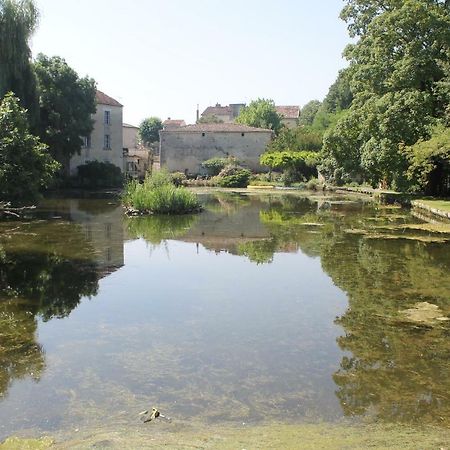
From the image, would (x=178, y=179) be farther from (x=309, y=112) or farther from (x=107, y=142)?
(x=309, y=112)

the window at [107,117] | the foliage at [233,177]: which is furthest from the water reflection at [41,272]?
the foliage at [233,177]

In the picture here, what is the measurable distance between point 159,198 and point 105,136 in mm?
26192

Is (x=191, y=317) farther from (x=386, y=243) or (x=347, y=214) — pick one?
(x=347, y=214)

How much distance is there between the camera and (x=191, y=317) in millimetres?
8914

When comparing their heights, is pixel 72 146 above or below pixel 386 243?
above

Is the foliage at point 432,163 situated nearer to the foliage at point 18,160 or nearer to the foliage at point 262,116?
the foliage at point 18,160

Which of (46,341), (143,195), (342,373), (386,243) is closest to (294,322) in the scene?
(342,373)

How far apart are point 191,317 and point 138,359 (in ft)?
6.72

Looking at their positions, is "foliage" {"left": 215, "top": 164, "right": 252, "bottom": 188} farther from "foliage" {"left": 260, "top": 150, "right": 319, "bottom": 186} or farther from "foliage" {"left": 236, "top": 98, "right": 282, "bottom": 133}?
"foliage" {"left": 236, "top": 98, "right": 282, "bottom": 133}

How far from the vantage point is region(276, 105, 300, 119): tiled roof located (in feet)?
325

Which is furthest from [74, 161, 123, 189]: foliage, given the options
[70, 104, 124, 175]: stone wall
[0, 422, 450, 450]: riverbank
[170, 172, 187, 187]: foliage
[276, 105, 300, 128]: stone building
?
[276, 105, 300, 128]: stone building

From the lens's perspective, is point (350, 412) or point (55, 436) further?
point (350, 412)

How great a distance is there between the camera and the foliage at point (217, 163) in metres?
57.4

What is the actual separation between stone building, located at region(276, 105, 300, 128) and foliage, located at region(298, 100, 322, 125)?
108 centimetres
